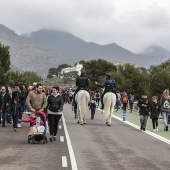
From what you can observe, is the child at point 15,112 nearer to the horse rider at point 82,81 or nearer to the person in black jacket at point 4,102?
the person in black jacket at point 4,102

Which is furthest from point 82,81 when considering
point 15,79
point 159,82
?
point 15,79

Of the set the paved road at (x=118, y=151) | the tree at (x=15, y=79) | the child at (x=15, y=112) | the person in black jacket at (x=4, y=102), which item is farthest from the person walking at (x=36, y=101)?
the tree at (x=15, y=79)

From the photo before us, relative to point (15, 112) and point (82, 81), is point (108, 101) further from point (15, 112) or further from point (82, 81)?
point (15, 112)

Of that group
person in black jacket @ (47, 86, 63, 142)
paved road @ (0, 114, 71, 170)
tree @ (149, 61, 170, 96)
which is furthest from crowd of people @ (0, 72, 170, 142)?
tree @ (149, 61, 170, 96)

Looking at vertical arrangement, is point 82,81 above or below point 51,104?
above

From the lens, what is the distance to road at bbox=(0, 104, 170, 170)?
9.76m

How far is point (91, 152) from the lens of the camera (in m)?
11.9

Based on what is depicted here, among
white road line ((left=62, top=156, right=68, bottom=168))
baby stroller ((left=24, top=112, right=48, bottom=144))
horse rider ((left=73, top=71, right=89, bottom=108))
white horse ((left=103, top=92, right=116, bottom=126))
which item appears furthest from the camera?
horse rider ((left=73, top=71, right=89, bottom=108))

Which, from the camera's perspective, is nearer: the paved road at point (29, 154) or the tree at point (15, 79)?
the paved road at point (29, 154)

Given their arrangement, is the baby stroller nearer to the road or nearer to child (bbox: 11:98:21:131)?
the road

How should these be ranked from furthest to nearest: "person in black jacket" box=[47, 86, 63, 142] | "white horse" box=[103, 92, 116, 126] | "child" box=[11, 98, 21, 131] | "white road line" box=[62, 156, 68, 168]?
"white horse" box=[103, 92, 116, 126] < "child" box=[11, 98, 21, 131] < "person in black jacket" box=[47, 86, 63, 142] < "white road line" box=[62, 156, 68, 168]

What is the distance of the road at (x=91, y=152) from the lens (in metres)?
9.76

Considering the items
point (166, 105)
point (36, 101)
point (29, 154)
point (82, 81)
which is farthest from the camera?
point (82, 81)

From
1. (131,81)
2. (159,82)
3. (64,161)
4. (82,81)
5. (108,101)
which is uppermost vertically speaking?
(131,81)
